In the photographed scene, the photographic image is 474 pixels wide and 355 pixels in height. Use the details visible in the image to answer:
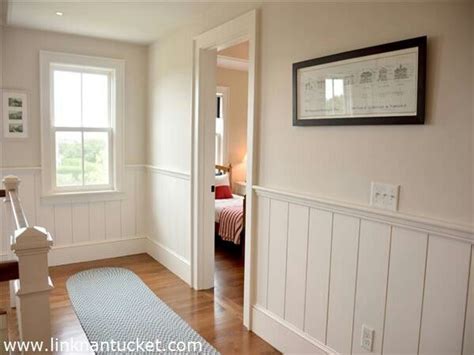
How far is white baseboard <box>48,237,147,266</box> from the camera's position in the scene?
417 centimetres

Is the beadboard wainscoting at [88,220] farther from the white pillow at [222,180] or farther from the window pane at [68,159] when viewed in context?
the white pillow at [222,180]

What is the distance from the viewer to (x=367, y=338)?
6.54ft

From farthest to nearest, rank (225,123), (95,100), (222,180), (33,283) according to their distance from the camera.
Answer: (225,123) → (222,180) → (95,100) → (33,283)

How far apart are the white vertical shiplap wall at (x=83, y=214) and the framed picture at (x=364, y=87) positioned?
109 inches

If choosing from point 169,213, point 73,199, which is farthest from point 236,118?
point 73,199

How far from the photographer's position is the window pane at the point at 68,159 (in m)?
4.13

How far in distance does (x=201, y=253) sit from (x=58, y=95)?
223 centimetres

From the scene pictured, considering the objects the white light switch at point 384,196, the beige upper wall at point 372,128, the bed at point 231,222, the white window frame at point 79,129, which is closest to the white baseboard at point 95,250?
the white window frame at point 79,129

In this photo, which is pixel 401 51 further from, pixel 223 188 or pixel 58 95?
pixel 223 188

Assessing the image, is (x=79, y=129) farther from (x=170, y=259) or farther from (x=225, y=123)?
(x=225, y=123)

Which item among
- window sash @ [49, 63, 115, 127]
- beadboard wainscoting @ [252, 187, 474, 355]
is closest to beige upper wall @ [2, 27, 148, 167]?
window sash @ [49, 63, 115, 127]

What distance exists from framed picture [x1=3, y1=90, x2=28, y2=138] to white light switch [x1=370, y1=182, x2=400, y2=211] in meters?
3.43

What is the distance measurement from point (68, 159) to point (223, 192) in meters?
2.14

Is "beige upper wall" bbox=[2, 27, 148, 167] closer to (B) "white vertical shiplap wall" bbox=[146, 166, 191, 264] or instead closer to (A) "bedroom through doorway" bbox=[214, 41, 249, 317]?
(B) "white vertical shiplap wall" bbox=[146, 166, 191, 264]
